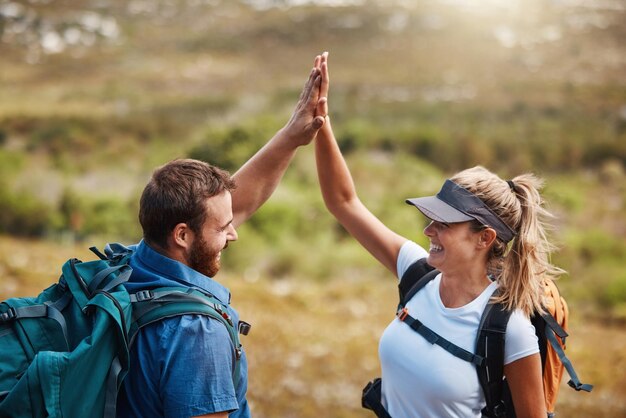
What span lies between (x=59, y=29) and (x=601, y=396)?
3418 cm

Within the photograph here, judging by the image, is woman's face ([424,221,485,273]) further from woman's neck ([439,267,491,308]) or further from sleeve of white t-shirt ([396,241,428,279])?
sleeve of white t-shirt ([396,241,428,279])

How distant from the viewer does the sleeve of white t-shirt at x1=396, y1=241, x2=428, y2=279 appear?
2.77 meters

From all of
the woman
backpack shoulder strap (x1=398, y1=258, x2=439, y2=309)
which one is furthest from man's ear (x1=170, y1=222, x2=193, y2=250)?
backpack shoulder strap (x1=398, y1=258, x2=439, y2=309)

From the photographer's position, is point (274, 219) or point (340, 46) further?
point (340, 46)

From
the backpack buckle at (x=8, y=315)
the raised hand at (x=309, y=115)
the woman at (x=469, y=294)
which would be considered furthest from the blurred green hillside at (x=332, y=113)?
the backpack buckle at (x=8, y=315)

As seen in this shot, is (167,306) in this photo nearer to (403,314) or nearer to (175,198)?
(175,198)

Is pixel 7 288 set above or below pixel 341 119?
below

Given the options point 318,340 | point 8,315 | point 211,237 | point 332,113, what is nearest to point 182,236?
point 211,237

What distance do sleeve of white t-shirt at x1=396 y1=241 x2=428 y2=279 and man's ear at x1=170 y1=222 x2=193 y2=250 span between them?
3.48 feet

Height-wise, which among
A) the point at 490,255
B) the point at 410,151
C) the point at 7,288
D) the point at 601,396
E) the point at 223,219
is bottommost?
the point at 601,396

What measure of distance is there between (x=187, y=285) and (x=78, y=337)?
313 mm

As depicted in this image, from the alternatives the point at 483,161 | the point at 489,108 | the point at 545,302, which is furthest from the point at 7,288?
the point at 489,108

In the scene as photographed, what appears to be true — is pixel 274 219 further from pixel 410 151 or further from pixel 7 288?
pixel 410 151

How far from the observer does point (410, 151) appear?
703 inches
